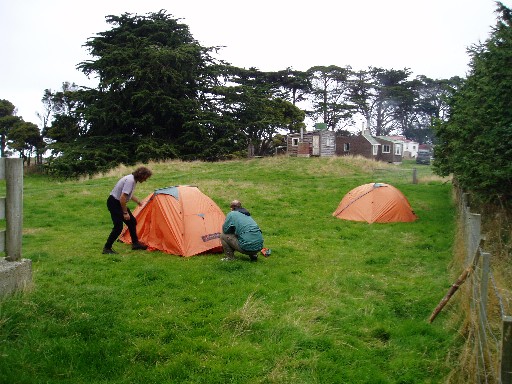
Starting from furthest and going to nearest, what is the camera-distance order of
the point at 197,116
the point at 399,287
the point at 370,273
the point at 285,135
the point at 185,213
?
the point at 285,135
the point at 197,116
the point at 185,213
the point at 370,273
the point at 399,287

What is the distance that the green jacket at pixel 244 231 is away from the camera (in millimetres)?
8469

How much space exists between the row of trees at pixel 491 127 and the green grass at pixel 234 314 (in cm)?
176

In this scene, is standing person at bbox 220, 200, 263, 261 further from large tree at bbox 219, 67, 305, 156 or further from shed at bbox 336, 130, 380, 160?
shed at bbox 336, 130, 380, 160

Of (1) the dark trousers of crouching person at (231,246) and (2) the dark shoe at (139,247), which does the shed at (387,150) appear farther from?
(1) the dark trousers of crouching person at (231,246)

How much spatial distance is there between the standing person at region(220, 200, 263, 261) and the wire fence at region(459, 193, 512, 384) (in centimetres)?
381

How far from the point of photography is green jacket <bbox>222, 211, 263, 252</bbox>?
27.8ft

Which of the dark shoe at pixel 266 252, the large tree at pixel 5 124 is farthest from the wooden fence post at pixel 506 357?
the large tree at pixel 5 124

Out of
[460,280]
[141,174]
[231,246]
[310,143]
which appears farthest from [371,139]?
[460,280]

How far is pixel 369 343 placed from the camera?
5293 mm

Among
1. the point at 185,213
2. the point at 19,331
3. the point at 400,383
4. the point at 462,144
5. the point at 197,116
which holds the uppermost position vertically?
the point at 197,116

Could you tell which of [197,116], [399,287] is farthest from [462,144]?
[197,116]

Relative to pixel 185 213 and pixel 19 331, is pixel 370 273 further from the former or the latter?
pixel 19 331

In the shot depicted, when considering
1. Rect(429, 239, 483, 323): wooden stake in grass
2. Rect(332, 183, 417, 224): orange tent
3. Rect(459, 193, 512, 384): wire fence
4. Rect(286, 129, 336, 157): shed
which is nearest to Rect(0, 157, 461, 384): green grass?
Rect(429, 239, 483, 323): wooden stake in grass

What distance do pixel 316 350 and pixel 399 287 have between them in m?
3.00
